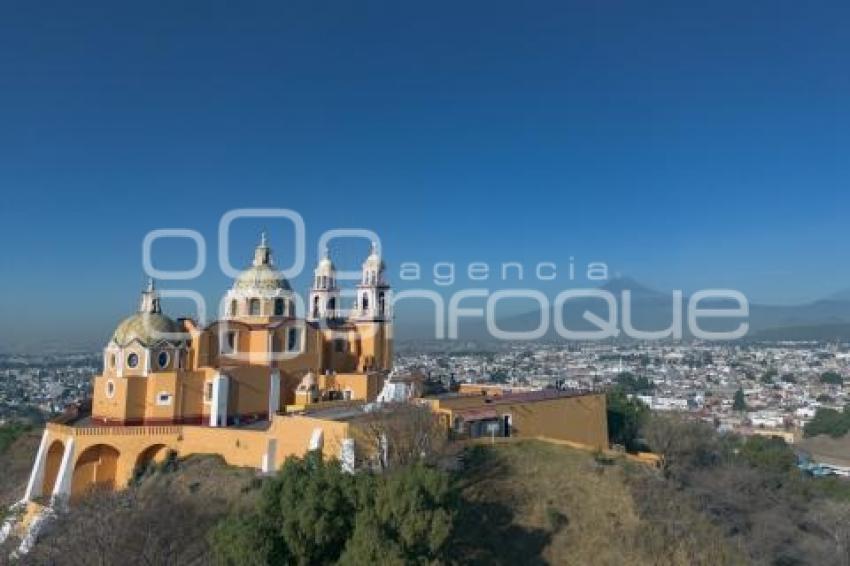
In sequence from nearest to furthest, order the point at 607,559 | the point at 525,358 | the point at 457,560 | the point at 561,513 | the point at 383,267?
the point at 457,560
the point at 607,559
the point at 561,513
the point at 383,267
the point at 525,358

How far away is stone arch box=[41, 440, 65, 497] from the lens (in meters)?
25.9

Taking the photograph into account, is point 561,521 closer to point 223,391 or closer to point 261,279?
point 223,391

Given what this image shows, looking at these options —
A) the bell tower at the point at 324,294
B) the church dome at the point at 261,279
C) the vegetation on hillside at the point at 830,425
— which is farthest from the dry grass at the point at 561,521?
the vegetation on hillside at the point at 830,425

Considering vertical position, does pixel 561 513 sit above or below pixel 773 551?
above

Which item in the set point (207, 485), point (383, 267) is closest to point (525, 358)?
point (383, 267)

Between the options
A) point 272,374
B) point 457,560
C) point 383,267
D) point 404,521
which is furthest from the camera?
point 383,267

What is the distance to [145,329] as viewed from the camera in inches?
1080

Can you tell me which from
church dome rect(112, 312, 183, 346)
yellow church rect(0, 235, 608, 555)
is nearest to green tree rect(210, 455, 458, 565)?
yellow church rect(0, 235, 608, 555)

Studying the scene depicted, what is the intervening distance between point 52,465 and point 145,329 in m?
5.75

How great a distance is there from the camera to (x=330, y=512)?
16625 millimetres

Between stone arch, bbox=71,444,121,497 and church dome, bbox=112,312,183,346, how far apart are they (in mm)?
3899

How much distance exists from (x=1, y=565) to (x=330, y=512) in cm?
826

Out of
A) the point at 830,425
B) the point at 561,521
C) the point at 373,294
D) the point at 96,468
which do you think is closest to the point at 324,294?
the point at 373,294

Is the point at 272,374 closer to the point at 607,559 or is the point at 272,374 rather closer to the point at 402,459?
the point at 402,459
